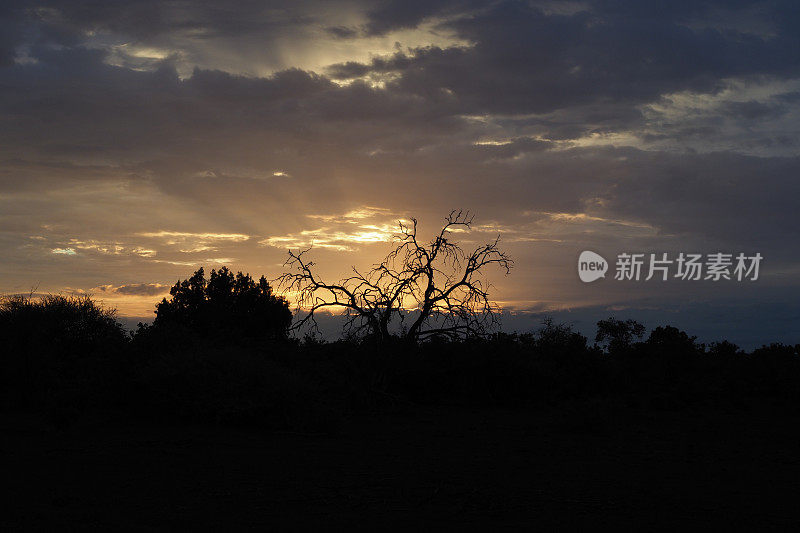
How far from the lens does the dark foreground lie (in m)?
8.87

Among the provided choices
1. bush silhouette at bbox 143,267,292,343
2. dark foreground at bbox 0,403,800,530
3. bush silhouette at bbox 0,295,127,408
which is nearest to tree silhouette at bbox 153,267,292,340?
bush silhouette at bbox 143,267,292,343

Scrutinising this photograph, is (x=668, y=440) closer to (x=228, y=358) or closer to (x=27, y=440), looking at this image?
(x=228, y=358)

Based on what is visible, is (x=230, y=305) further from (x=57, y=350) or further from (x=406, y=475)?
(x=406, y=475)

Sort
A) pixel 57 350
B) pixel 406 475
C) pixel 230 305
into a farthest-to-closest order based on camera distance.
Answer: pixel 230 305 < pixel 57 350 < pixel 406 475

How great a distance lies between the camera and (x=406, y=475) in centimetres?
1165

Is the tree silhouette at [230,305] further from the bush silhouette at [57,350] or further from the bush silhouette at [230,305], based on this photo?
the bush silhouette at [57,350]

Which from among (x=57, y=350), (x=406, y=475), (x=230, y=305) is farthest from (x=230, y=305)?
(x=406, y=475)

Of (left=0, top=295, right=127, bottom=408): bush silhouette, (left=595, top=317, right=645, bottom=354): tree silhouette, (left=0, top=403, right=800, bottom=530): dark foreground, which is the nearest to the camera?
(left=0, top=403, right=800, bottom=530): dark foreground

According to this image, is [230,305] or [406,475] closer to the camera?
[406,475]

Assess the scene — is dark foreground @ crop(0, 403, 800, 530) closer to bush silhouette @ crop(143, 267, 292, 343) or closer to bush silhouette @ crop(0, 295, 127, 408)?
bush silhouette @ crop(0, 295, 127, 408)

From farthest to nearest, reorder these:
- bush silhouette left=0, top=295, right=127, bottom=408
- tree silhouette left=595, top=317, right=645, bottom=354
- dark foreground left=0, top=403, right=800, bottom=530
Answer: tree silhouette left=595, top=317, right=645, bottom=354 < bush silhouette left=0, top=295, right=127, bottom=408 < dark foreground left=0, top=403, right=800, bottom=530

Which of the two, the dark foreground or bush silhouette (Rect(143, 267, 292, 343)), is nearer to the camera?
the dark foreground

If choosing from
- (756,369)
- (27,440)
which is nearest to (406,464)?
(27,440)

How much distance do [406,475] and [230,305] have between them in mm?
40575
